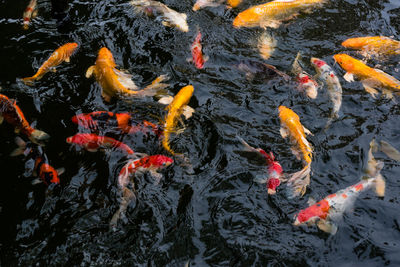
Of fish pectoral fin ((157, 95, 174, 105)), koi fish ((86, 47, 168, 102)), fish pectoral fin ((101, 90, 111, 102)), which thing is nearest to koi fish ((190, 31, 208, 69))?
koi fish ((86, 47, 168, 102))

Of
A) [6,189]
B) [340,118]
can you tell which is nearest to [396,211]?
[340,118]

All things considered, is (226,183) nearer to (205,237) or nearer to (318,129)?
(205,237)

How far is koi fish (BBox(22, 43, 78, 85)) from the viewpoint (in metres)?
5.00

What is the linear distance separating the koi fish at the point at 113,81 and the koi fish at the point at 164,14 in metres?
1.33

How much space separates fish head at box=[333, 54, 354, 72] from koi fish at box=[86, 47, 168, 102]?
108 inches

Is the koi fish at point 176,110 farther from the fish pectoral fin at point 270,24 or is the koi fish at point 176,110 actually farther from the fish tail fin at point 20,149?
the fish pectoral fin at point 270,24

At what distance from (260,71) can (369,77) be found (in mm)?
1645

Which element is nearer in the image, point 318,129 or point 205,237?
point 205,237

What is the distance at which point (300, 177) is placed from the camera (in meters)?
4.02

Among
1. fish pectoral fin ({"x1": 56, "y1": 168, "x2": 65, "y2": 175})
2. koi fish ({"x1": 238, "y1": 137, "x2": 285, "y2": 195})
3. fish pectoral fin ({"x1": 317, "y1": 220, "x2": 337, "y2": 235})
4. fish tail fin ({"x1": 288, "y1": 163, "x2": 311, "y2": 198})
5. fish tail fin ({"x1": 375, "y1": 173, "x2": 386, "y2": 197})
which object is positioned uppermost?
fish pectoral fin ({"x1": 56, "y1": 168, "x2": 65, "y2": 175})

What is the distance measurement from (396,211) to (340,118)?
1441 mm

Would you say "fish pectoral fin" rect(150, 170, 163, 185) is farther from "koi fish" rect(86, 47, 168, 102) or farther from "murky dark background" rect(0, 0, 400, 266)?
"koi fish" rect(86, 47, 168, 102)

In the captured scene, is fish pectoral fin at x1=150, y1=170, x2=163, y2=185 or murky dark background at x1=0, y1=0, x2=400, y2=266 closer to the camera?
murky dark background at x1=0, y1=0, x2=400, y2=266

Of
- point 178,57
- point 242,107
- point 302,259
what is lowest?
point 302,259
